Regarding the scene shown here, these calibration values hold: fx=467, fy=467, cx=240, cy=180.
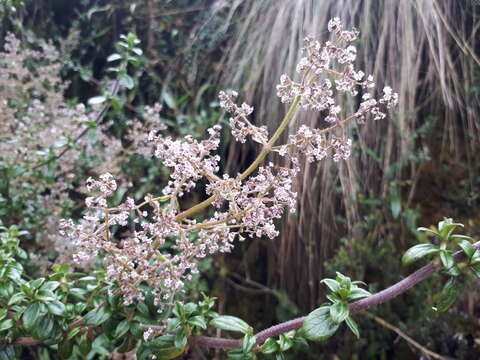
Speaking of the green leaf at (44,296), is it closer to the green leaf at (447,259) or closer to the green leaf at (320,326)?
the green leaf at (320,326)

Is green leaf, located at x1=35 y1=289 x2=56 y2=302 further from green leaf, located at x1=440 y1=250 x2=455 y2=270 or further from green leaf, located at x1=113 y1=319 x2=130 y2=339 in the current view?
green leaf, located at x1=440 y1=250 x2=455 y2=270

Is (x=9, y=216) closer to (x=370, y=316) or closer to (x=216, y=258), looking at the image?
(x=216, y=258)

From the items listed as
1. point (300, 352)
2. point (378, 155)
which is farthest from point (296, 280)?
point (378, 155)

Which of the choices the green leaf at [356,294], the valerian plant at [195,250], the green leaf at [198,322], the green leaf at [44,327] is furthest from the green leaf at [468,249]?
the green leaf at [44,327]

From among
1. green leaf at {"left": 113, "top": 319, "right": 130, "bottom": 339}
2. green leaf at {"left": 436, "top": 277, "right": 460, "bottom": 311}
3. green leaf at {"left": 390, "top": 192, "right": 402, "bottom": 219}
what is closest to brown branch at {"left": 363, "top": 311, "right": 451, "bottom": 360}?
green leaf at {"left": 390, "top": 192, "right": 402, "bottom": 219}

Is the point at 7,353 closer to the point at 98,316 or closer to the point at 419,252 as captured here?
the point at 98,316

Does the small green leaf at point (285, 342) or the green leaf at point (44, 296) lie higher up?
the green leaf at point (44, 296)
